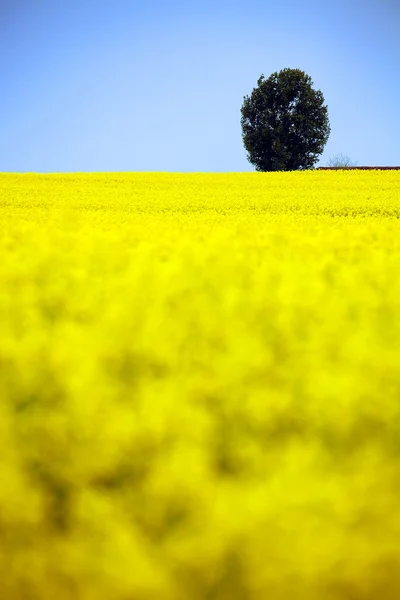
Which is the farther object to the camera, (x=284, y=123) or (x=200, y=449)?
(x=284, y=123)

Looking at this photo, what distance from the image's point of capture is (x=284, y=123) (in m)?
46.9

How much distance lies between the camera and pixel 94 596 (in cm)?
122

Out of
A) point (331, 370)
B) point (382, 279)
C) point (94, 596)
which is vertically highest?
point (382, 279)

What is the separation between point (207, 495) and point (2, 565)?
0.51 metres

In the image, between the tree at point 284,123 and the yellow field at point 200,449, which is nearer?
the yellow field at point 200,449

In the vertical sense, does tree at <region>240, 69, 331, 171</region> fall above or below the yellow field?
above

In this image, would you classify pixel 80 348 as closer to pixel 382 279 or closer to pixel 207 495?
pixel 207 495

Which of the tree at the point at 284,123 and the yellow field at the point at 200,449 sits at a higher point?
the tree at the point at 284,123

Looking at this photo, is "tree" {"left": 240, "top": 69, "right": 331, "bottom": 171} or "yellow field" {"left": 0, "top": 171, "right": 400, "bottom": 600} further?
"tree" {"left": 240, "top": 69, "right": 331, "bottom": 171}

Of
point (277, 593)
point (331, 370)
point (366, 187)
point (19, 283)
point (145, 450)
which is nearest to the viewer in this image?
point (277, 593)

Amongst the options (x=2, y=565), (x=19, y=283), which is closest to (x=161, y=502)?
(x=2, y=565)

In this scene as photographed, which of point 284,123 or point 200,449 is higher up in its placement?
point 284,123

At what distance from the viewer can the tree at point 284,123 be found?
46.4m

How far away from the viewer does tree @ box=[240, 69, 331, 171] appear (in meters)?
46.4
